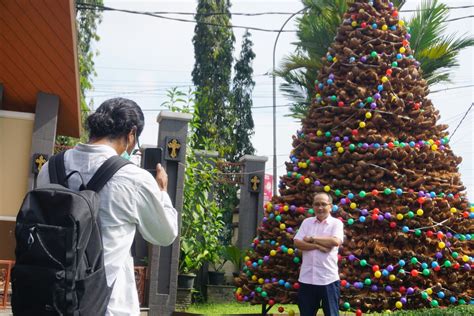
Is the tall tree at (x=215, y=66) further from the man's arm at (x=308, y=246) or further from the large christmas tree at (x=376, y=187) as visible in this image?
the man's arm at (x=308, y=246)

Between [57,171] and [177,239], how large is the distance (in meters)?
7.39

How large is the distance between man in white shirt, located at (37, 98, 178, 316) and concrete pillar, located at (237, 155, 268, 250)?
10241 mm

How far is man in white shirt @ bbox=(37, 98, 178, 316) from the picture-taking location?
7.71 feet

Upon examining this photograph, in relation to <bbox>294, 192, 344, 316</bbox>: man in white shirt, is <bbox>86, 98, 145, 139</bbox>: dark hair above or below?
above

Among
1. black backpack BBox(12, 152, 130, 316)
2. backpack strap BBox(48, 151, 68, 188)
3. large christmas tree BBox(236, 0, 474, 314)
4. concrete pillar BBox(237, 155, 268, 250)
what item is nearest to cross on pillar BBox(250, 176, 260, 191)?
concrete pillar BBox(237, 155, 268, 250)

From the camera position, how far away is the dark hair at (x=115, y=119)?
2535 mm

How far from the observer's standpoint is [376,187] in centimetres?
713

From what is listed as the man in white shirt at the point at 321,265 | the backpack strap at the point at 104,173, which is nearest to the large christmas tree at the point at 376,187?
the man in white shirt at the point at 321,265

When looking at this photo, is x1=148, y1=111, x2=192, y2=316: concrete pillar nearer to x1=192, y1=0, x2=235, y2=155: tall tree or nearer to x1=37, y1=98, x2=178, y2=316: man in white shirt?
x1=37, y1=98, x2=178, y2=316: man in white shirt

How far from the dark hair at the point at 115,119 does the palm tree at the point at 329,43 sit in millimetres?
9912

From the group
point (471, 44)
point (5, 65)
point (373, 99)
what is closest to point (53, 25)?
point (5, 65)

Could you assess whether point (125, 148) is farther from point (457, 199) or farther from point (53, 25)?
point (53, 25)

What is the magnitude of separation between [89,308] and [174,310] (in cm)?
762

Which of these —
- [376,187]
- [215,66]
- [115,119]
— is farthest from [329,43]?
[215,66]
